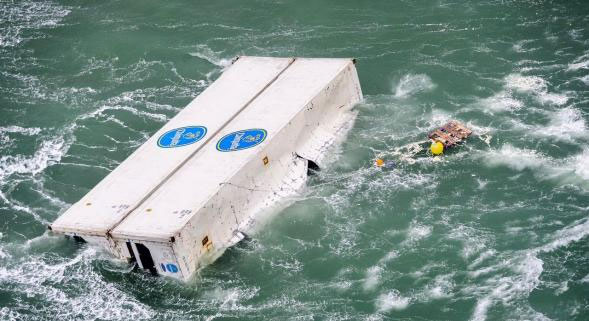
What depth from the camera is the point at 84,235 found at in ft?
91.5

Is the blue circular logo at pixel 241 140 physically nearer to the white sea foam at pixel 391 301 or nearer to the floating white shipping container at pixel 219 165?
the floating white shipping container at pixel 219 165

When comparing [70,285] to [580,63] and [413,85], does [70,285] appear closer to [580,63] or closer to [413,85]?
[413,85]

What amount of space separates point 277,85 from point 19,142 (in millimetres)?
12974

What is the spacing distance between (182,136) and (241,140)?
113 inches

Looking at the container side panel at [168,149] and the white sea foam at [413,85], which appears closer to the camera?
the container side panel at [168,149]

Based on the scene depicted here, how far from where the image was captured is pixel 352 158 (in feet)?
108

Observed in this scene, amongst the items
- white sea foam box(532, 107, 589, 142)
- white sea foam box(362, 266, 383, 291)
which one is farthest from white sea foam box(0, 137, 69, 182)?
white sea foam box(532, 107, 589, 142)

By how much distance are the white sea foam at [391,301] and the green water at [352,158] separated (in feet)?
0.18

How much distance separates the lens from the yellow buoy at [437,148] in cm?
3222

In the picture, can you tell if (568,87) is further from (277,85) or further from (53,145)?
(53,145)

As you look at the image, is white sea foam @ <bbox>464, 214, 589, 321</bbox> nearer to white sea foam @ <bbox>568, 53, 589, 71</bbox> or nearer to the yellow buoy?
the yellow buoy

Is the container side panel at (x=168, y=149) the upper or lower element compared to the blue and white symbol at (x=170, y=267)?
upper

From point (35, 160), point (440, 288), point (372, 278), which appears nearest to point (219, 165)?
point (372, 278)

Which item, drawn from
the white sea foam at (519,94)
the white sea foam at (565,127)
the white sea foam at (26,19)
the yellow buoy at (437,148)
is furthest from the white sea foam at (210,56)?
the white sea foam at (565,127)
